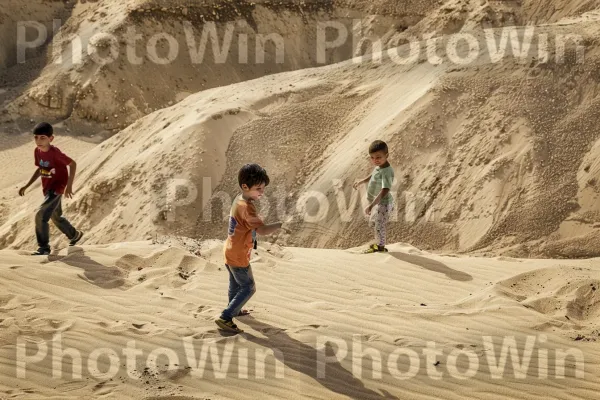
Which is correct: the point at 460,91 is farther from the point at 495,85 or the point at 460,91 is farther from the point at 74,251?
the point at 74,251

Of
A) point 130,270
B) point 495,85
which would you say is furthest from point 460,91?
point 130,270

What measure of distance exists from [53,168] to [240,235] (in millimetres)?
2654

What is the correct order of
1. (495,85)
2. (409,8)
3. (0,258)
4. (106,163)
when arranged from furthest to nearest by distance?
(409,8)
(106,163)
(495,85)
(0,258)

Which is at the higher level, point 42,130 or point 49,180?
point 42,130

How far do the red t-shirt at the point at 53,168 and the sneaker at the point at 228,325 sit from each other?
8.38 ft

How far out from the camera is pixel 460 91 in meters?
10.6

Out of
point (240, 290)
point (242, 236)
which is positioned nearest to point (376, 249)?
point (240, 290)

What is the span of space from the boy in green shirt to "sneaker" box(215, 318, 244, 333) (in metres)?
2.16

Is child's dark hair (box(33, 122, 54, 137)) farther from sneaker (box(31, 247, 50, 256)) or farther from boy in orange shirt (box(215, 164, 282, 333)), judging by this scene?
boy in orange shirt (box(215, 164, 282, 333))

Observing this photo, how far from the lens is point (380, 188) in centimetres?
768

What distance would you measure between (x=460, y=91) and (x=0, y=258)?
6255 mm

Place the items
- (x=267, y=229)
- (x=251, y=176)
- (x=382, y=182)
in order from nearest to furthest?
(x=267, y=229) < (x=251, y=176) < (x=382, y=182)

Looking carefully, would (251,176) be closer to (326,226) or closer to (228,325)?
(228,325)

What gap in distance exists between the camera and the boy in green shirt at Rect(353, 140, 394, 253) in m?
7.52
